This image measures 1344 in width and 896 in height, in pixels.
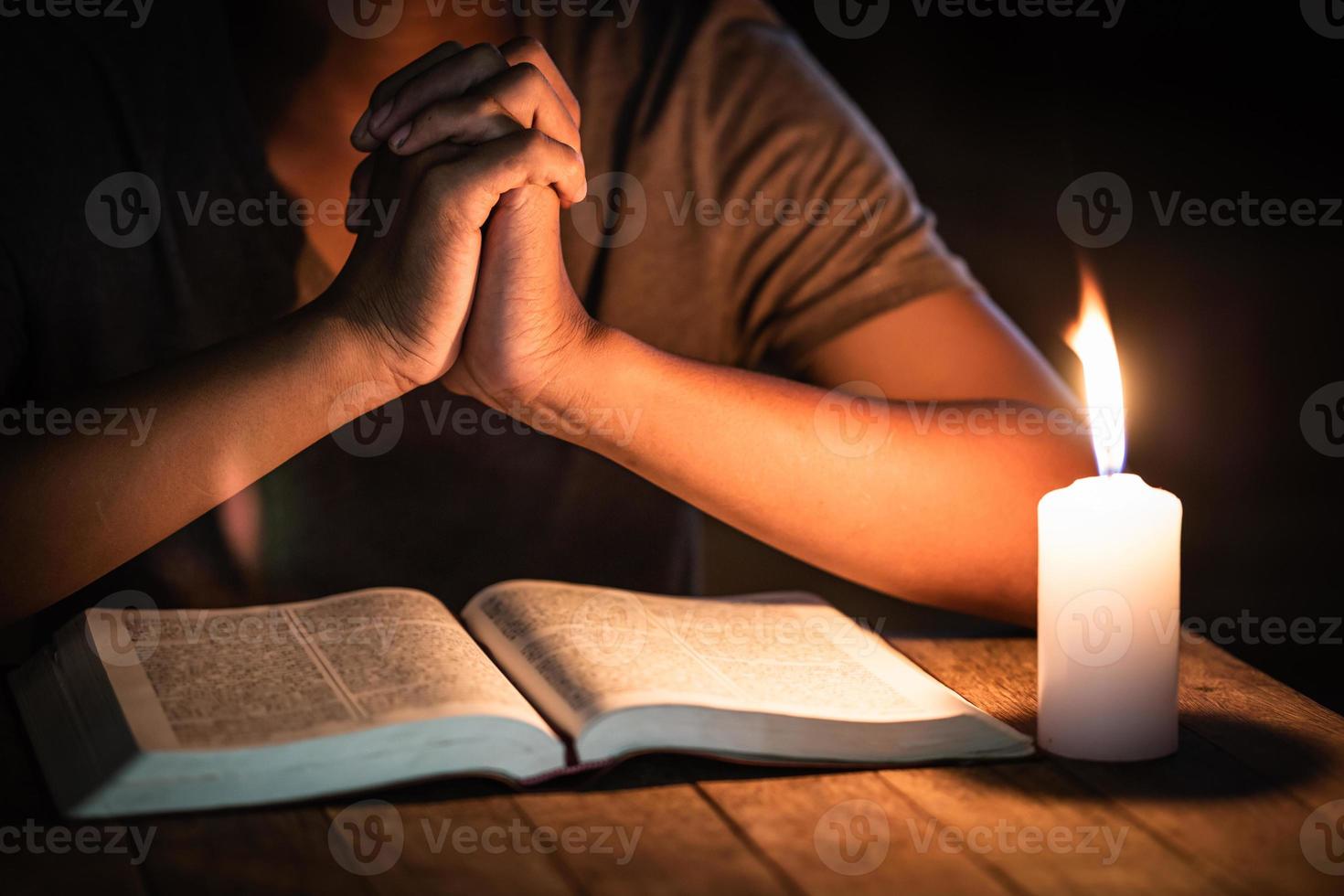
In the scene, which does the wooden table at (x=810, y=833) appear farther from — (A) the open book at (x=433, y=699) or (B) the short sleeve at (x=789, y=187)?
(B) the short sleeve at (x=789, y=187)

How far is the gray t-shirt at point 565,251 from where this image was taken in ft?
4.07

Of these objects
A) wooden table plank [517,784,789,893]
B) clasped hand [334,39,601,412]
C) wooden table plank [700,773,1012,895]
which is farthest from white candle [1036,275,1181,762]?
clasped hand [334,39,601,412]

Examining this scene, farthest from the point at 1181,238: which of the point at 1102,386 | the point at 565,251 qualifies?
the point at 1102,386

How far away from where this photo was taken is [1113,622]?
2.47 feet

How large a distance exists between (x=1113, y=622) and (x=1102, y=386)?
0.15 metres

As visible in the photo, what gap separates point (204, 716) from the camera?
2.22 feet

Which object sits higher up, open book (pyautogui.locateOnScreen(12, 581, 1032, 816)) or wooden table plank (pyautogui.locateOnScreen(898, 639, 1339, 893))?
open book (pyautogui.locateOnScreen(12, 581, 1032, 816))

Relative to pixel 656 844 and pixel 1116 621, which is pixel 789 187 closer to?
pixel 1116 621

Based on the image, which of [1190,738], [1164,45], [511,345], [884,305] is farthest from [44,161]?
[1164,45]

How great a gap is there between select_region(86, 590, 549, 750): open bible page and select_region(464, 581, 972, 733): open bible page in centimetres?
3

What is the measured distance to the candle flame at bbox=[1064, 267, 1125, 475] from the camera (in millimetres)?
790

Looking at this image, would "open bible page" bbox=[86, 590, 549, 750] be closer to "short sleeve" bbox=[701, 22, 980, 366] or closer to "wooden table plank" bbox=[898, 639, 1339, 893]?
"wooden table plank" bbox=[898, 639, 1339, 893]

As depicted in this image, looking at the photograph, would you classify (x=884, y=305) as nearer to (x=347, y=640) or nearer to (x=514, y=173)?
(x=514, y=173)

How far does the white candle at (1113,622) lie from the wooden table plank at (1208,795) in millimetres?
20
